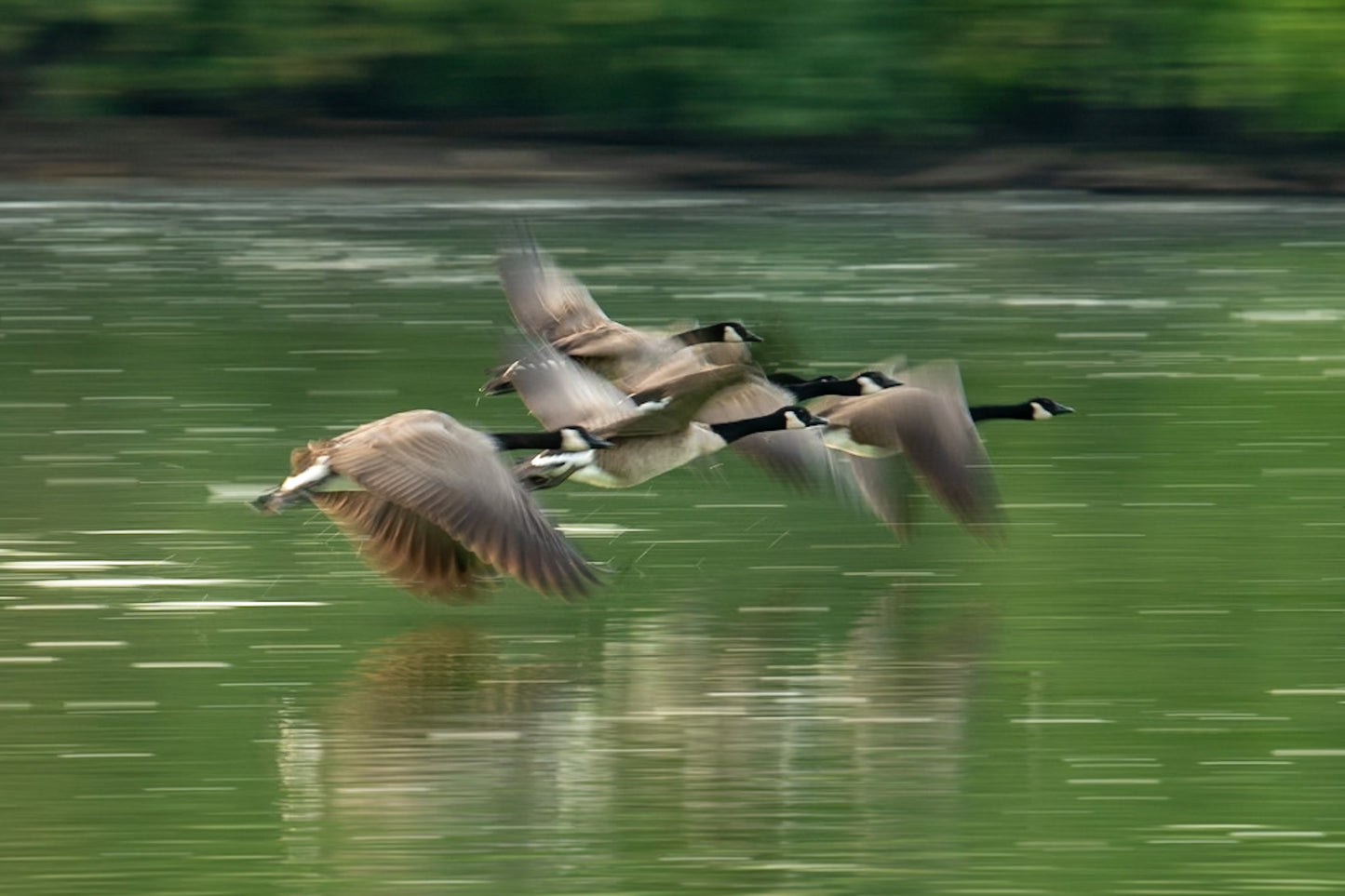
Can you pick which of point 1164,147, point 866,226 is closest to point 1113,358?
point 866,226

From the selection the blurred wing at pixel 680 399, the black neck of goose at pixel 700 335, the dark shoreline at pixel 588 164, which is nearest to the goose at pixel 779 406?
the black neck of goose at pixel 700 335

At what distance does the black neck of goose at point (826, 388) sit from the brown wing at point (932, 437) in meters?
0.35

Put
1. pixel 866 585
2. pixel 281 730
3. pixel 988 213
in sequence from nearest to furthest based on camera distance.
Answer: pixel 281 730 → pixel 866 585 → pixel 988 213

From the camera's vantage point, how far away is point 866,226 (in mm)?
27750

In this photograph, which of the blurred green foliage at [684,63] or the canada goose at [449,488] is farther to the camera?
the blurred green foliage at [684,63]

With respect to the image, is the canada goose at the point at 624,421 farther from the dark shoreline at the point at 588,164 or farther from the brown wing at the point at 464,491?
the dark shoreline at the point at 588,164

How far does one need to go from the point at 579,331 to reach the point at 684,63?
22.8 metres

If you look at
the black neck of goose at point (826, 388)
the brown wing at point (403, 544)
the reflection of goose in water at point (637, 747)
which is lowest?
the reflection of goose in water at point (637, 747)

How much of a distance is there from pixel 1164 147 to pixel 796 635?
86.8 feet

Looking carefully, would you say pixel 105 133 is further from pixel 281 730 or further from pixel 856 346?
pixel 281 730

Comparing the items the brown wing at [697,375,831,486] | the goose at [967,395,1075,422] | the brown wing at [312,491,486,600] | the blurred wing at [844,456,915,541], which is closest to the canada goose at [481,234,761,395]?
the brown wing at [697,375,831,486]

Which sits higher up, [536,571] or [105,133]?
[105,133]

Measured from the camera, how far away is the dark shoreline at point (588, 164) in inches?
1296

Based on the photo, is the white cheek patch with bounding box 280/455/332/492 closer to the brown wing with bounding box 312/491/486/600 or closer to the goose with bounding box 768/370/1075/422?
the brown wing with bounding box 312/491/486/600
